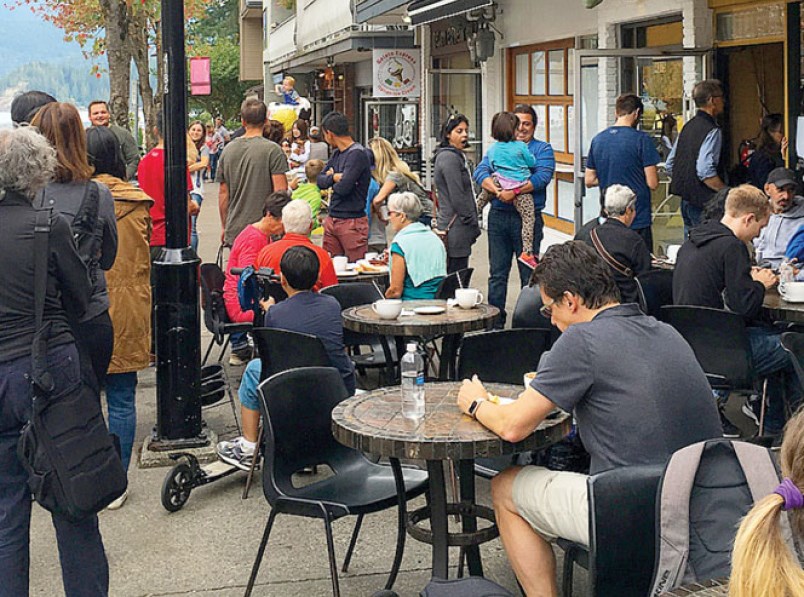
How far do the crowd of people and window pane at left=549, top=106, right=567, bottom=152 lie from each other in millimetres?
4317

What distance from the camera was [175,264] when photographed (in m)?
6.33

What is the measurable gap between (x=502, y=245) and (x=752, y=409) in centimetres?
315

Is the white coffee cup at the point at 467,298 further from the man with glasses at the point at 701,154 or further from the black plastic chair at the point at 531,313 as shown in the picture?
the man with glasses at the point at 701,154

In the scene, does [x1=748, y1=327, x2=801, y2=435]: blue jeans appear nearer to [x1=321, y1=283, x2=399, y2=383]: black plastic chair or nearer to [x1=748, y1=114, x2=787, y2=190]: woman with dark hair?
[x1=321, y1=283, x2=399, y2=383]: black plastic chair

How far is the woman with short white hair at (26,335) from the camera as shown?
4.01 m

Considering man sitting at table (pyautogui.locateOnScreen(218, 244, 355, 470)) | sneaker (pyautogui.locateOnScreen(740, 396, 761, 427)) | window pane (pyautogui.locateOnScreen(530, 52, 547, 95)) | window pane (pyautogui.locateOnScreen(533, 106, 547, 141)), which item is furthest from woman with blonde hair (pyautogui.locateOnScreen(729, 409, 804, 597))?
window pane (pyautogui.locateOnScreen(533, 106, 547, 141))

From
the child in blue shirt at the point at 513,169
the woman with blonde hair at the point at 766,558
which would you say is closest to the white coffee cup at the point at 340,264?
the child in blue shirt at the point at 513,169

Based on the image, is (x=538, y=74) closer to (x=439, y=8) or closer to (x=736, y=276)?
(x=439, y=8)

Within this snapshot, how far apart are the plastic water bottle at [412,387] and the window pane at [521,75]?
12.4 meters

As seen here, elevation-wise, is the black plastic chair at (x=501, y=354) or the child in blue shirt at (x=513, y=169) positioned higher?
the child in blue shirt at (x=513, y=169)

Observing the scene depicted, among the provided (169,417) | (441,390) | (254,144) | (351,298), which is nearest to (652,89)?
(254,144)

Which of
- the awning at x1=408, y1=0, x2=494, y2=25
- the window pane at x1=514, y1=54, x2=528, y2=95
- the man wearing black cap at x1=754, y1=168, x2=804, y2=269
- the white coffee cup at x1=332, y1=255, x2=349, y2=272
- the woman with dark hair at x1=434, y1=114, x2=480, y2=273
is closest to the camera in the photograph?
the man wearing black cap at x1=754, y1=168, x2=804, y2=269

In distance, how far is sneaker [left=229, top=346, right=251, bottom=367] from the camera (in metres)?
9.12

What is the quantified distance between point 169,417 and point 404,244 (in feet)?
6.13
